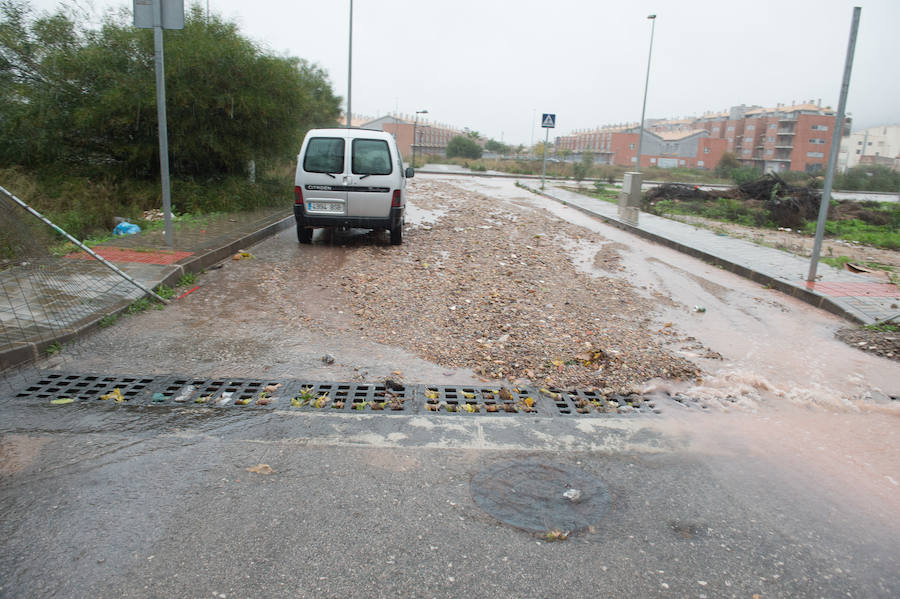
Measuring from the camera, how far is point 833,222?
18688 millimetres

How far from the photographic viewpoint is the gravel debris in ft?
17.9

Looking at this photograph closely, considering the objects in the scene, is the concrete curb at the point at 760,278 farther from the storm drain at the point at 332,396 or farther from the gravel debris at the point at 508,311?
the storm drain at the point at 332,396

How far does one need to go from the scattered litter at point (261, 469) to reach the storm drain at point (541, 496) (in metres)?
1.18

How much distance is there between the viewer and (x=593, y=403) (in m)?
4.71

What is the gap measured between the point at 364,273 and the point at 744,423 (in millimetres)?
5797

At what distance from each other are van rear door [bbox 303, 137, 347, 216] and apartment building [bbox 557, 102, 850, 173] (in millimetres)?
88479

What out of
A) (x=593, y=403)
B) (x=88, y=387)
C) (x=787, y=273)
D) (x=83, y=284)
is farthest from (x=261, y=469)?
(x=787, y=273)

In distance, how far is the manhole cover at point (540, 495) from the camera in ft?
10.2

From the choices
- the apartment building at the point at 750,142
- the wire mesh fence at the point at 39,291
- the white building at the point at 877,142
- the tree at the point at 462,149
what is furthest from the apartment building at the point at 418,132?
the wire mesh fence at the point at 39,291

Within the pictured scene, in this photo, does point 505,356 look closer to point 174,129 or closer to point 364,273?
point 364,273

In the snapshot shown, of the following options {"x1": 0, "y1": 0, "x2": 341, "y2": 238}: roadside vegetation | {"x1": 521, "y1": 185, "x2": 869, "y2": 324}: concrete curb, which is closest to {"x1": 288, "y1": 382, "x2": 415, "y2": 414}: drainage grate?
{"x1": 521, "y1": 185, "x2": 869, "y2": 324}: concrete curb

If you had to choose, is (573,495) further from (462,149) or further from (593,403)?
(462,149)

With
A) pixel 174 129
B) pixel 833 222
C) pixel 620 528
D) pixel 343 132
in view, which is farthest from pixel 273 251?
pixel 833 222

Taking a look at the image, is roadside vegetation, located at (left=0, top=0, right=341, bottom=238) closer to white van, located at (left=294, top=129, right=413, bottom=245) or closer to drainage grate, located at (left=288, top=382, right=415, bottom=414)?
white van, located at (left=294, top=129, right=413, bottom=245)
